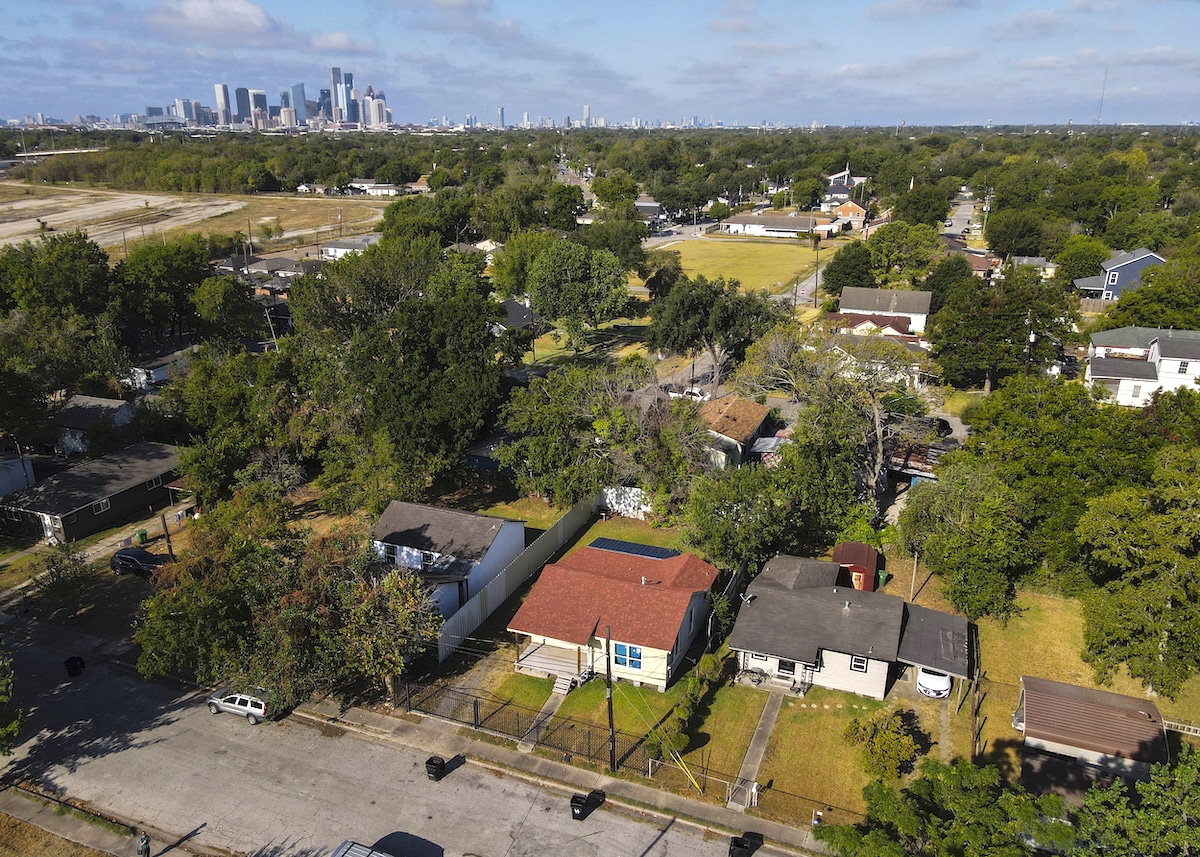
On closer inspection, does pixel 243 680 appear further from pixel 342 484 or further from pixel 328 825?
pixel 342 484

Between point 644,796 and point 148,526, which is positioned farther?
point 148,526

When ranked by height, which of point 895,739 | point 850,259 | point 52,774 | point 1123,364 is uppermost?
point 850,259

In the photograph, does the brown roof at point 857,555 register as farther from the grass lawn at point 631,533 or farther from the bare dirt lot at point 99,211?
the bare dirt lot at point 99,211

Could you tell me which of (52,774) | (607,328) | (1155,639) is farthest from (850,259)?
(52,774)

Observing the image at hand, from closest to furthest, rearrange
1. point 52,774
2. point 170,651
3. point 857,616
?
point 52,774, point 170,651, point 857,616

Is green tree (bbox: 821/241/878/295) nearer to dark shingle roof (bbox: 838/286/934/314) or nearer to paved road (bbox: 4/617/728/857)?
dark shingle roof (bbox: 838/286/934/314)

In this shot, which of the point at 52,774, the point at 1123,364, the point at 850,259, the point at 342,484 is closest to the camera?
the point at 52,774
